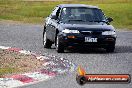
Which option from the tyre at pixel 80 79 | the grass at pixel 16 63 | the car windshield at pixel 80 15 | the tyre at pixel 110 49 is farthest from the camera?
the car windshield at pixel 80 15

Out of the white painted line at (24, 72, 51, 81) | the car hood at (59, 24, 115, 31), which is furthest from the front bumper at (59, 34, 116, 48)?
the white painted line at (24, 72, 51, 81)

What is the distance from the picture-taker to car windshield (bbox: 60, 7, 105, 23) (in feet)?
57.7

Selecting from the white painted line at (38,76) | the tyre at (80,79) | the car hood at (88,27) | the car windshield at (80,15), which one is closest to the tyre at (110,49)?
the car hood at (88,27)

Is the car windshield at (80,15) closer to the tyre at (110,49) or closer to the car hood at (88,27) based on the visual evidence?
the car hood at (88,27)

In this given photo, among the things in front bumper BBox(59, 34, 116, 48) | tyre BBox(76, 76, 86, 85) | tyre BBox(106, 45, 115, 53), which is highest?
tyre BBox(76, 76, 86, 85)

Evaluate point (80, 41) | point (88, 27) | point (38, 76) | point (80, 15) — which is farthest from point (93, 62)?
point (80, 15)

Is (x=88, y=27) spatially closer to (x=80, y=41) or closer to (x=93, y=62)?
(x=80, y=41)

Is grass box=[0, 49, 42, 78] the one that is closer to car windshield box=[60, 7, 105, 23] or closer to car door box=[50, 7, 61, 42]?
car door box=[50, 7, 61, 42]

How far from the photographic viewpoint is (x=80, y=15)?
17750mm

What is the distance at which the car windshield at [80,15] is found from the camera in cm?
1758

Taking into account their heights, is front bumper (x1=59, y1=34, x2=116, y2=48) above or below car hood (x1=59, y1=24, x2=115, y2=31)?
below

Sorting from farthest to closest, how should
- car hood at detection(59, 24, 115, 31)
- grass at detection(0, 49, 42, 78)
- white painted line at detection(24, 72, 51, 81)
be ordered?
car hood at detection(59, 24, 115, 31) < grass at detection(0, 49, 42, 78) < white painted line at detection(24, 72, 51, 81)

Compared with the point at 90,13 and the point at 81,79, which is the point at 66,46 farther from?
the point at 81,79

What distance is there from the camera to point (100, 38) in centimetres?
1658
